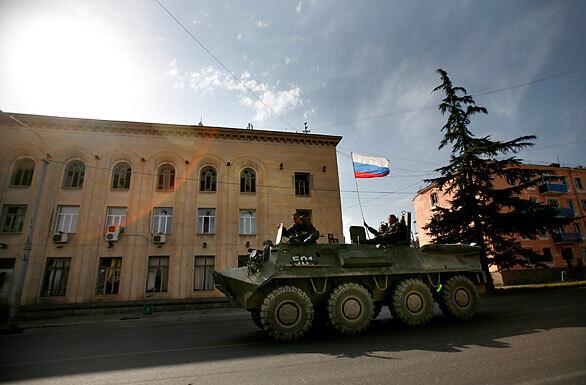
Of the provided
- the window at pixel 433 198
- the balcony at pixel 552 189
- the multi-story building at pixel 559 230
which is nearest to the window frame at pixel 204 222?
the multi-story building at pixel 559 230

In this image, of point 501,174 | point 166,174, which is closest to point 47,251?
point 166,174

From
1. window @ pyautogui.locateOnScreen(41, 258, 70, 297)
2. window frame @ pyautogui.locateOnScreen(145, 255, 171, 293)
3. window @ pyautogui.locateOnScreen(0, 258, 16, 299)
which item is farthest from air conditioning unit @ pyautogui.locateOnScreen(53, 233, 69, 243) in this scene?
window frame @ pyautogui.locateOnScreen(145, 255, 171, 293)

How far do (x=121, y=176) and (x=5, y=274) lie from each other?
361 inches

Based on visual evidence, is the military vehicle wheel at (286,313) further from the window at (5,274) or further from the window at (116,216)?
the window at (5,274)

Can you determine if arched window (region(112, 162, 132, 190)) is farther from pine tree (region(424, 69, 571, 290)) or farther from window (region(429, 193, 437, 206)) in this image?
window (region(429, 193, 437, 206))

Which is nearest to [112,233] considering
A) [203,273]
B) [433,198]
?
[203,273]

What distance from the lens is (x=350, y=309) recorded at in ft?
22.2

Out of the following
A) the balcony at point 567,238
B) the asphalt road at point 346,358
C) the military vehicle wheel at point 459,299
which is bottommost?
the asphalt road at point 346,358

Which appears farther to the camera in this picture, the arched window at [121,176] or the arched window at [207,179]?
the arched window at [207,179]

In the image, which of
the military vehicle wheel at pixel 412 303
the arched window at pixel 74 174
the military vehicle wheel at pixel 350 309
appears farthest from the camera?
the arched window at pixel 74 174

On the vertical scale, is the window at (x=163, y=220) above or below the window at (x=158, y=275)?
above

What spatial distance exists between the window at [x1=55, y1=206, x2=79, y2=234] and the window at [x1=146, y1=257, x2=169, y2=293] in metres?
5.87

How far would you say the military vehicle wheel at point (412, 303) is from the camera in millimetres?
7145

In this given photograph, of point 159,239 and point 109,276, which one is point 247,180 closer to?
point 159,239
